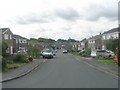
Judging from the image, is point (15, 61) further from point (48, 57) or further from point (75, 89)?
point (75, 89)

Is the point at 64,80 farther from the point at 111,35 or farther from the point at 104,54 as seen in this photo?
the point at 111,35

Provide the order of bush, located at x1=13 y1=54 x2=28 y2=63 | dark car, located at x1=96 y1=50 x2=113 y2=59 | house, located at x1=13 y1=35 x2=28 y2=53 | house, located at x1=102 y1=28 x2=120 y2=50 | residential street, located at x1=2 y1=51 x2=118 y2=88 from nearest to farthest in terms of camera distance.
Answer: residential street, located at x1=2 y1=51 x2=118 y2=88 → bush, located at x1=13 y1=54 x2=28 y2=63 → dark car, located at x1=96 y1=50 x2=113 y2=59 → house, located at x1=102 y1=28 x2=120 y2=50 → house, located at x1=13 y1=35 x2=28 y2=53

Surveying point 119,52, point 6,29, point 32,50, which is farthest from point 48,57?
point 119,52

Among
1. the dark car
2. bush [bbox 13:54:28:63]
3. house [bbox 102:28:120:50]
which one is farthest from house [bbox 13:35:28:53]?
bush [bbox 13:54:28:63]

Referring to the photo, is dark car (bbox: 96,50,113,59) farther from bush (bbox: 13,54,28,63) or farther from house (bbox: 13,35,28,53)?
house (bbox: 13,35,28,53)

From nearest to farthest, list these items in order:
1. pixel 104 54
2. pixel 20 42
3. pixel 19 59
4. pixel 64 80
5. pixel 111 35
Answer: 1. pixel 64 80
2. pixel 19 59
3. pixel 104 54
4. pixel 111 35
5. pixel 20 42

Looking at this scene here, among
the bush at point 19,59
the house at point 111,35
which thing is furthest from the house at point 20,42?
the bush at point 19,59

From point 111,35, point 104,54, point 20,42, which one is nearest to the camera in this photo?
point 104,54

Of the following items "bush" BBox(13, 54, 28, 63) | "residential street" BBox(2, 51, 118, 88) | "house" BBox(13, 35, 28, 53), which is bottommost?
"residential street" BBox(2, 51, 118, 88)

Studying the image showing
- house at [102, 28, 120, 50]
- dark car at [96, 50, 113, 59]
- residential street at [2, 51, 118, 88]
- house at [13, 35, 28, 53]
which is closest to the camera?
residential street at [2, 51, 118, 88]

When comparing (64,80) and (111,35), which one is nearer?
(64,80)

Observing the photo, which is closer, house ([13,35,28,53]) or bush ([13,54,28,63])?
bush ([13,54,28,63])

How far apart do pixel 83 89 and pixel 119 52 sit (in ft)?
51.4

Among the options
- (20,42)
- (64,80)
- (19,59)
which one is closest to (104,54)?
(19,59)
